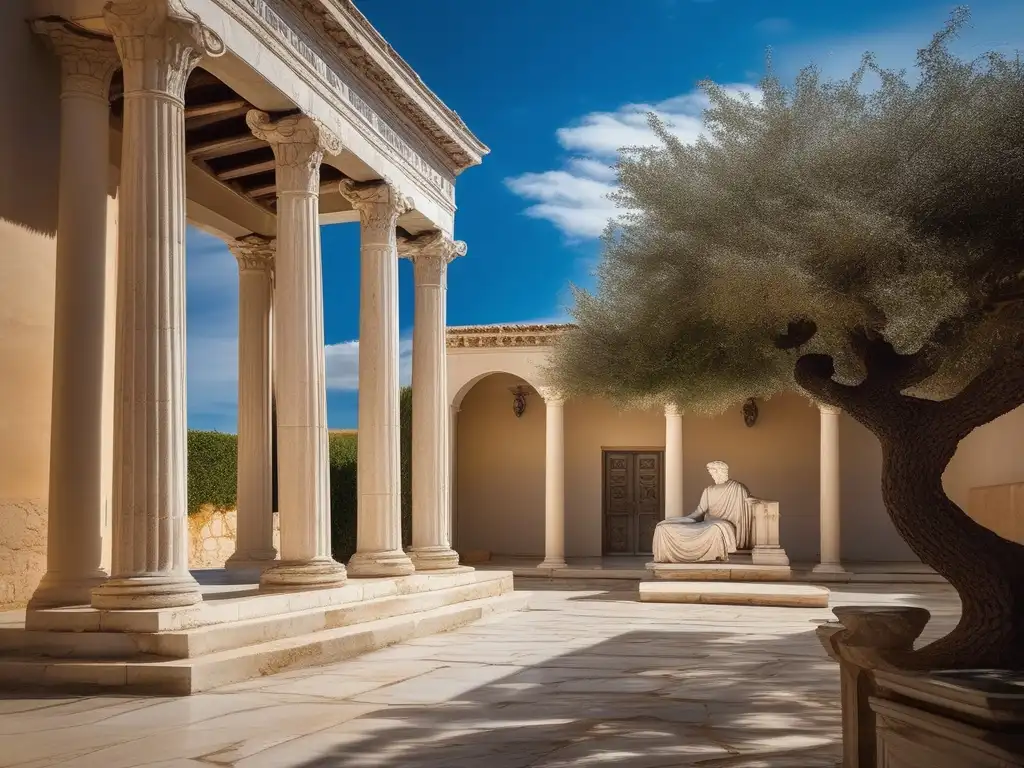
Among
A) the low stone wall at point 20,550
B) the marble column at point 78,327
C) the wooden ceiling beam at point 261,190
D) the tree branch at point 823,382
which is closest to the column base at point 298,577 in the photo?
the low stone wall at point 20,550

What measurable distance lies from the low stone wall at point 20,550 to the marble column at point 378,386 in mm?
4094

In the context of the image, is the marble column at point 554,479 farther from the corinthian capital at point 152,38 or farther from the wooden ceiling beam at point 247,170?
the corinthian capital at point 152,38

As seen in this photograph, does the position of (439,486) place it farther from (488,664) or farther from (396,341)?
(488,664)

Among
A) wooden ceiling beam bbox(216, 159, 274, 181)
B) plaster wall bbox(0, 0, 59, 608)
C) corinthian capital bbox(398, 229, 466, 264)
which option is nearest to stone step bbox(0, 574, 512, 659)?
plaster wall bbox(0, 0, 59, 608)

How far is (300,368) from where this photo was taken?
10.9 meters

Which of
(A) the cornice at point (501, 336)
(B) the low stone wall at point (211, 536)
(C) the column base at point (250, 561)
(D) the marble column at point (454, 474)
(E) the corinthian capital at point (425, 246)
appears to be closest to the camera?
(C) the column base at point (250, 561)

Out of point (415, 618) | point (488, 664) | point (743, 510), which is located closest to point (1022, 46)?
point (488, 664)

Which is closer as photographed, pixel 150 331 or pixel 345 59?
pixel 150 331

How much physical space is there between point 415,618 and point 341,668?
248cm

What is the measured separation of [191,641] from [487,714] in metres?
2.44

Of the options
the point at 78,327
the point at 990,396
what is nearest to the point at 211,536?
the point at 78,327

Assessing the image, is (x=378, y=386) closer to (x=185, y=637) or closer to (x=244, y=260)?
(x=244, y=260)

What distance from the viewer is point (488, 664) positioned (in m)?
9.34

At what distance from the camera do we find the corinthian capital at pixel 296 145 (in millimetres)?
10914
